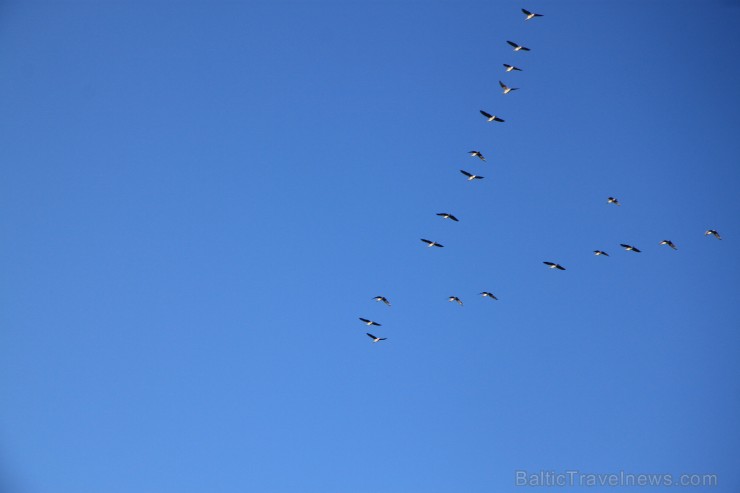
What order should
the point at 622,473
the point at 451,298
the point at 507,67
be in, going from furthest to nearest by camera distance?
the point at 622,473 → the point at 451,298 → the point at 507,67

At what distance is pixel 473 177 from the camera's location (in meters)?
47.1

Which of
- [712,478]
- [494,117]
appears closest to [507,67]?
[494,117]

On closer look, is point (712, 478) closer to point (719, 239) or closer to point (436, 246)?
point (719, 239)

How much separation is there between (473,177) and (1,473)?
116ft

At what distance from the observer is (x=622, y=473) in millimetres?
54281

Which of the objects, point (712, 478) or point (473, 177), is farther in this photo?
point (712, 478)

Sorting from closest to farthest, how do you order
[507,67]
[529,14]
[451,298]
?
[529,14], [507,67], [451,298]

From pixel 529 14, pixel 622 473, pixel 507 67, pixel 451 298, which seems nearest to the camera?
pixel 529 14

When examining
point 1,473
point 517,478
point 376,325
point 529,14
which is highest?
point 529,14

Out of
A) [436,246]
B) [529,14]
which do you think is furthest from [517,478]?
[529,14]

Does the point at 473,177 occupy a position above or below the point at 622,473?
above

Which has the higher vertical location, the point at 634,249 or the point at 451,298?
the point at 634,249

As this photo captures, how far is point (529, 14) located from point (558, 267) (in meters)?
16.4

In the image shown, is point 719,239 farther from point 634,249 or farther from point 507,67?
point 507,67
